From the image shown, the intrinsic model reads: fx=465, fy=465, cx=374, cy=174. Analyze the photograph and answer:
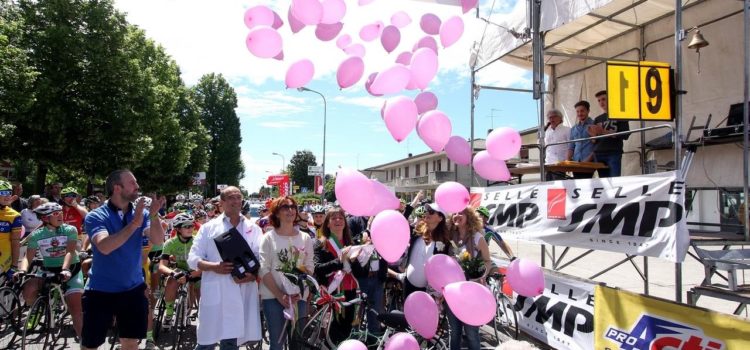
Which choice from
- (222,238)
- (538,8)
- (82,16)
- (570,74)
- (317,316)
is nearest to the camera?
(222,238)

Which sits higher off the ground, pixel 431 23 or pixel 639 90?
pixel 431 23

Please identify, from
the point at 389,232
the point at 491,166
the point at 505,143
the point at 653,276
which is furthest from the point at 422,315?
the point at 653,276

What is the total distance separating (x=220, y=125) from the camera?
5353 cm

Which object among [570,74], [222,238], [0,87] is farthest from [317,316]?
[0,87]

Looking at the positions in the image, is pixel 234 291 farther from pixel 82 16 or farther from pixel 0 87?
pixel 82 16

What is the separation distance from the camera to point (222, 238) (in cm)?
390

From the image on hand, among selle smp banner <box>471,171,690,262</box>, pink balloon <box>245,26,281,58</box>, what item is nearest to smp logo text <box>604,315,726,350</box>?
selle smp banner <box>471,171,690,262</box>

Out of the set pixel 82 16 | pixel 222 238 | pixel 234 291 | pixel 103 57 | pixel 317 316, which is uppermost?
pixel 82 16

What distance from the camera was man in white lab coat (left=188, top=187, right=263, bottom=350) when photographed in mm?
3875

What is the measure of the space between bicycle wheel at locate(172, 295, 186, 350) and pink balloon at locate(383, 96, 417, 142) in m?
3.47

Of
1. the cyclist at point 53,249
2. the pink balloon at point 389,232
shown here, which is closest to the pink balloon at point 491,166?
the pink balloon at point 389,232

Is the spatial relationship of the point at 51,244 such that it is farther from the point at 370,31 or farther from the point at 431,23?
the point at 431,23

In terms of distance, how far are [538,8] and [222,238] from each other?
514 centimetres

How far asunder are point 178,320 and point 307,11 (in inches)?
156
